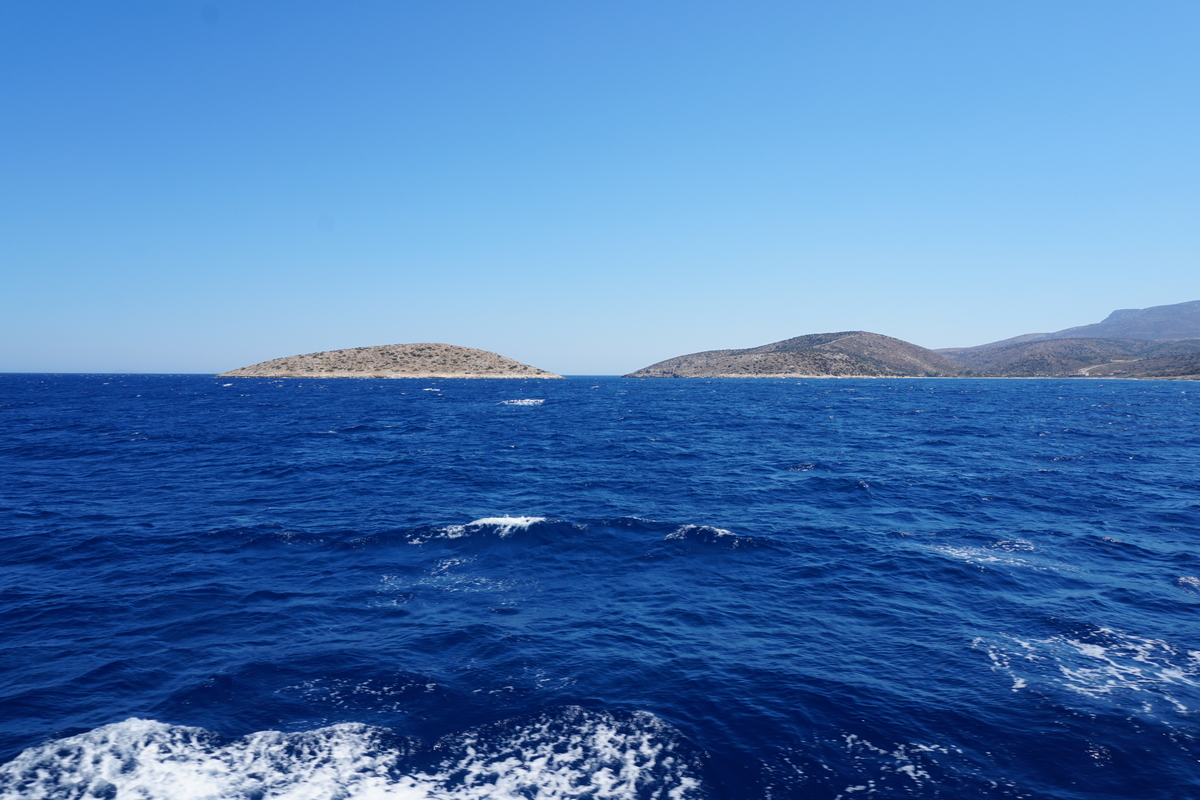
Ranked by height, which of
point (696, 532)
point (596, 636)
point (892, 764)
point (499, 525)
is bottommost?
point (892, 764)

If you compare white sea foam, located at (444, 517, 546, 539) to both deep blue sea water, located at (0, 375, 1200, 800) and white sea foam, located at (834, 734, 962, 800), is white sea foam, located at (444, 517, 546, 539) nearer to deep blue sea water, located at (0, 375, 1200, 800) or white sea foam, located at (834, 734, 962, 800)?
deep blue sea water, located at (0, 375, 1200, 800)

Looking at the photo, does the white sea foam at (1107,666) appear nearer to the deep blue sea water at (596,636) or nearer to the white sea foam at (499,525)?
the deep blue sea water at (596,636)

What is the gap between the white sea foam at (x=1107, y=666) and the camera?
15.2 meters

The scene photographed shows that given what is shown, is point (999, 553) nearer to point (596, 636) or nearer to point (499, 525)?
point (596, 636)

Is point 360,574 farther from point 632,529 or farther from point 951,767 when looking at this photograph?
point 951,767

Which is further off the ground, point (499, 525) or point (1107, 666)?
point (499, 525)

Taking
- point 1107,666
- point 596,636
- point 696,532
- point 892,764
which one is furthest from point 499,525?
point 1107,666

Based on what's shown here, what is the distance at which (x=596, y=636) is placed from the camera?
18.7m

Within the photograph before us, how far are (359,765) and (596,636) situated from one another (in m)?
8.17

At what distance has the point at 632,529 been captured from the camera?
3055 centimetres

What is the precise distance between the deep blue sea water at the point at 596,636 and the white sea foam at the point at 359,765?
70mm

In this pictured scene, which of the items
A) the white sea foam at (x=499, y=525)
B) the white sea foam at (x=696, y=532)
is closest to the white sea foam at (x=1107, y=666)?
the white sea foam at (x=696, y=532)

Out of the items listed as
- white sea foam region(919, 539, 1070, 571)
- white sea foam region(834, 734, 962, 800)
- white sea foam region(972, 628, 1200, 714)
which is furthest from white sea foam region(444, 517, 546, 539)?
white sea foam region(919, 539, 1070, 571)

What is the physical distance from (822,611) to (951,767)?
27.2ft
